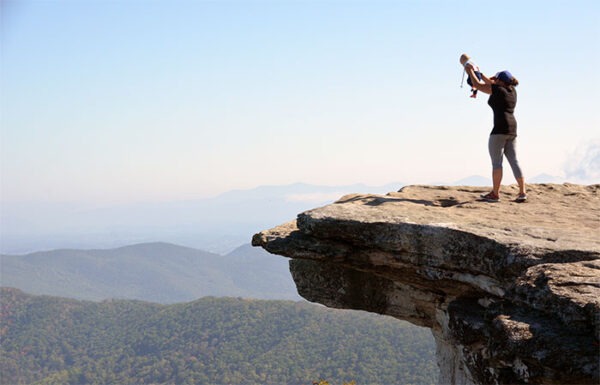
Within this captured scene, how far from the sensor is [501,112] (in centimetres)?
1143

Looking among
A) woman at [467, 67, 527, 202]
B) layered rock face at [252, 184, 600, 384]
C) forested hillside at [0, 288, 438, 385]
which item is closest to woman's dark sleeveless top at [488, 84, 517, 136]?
woman at [467, 67, 527, 202]

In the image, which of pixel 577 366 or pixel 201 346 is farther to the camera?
pixel 201 346

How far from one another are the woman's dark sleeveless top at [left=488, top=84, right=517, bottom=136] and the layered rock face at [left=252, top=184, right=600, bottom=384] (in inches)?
67.5

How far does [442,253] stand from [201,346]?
188 metres

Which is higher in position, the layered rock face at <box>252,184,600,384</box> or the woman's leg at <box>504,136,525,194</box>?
the woman's leg at <box>504,136,525,194</box>

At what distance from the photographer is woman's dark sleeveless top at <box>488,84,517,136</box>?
1136 cm

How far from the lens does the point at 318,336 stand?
171875 mm

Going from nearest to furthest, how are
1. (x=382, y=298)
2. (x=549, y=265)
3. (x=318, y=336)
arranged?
(x=549, y=265) < (x=382, y=298) < (x=318, y=336)

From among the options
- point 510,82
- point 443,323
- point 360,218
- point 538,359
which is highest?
point 510,82

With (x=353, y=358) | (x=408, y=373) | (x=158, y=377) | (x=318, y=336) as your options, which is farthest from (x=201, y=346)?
(x=408, y=373)

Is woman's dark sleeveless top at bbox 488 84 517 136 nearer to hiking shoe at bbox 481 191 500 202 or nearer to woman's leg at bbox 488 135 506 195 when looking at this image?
woman's leg at bbox 488 135 506 195

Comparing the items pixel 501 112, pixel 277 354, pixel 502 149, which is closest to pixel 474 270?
pixel 502 149

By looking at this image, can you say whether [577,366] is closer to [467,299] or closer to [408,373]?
[467,299]

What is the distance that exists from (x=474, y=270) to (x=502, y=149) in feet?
12.1
